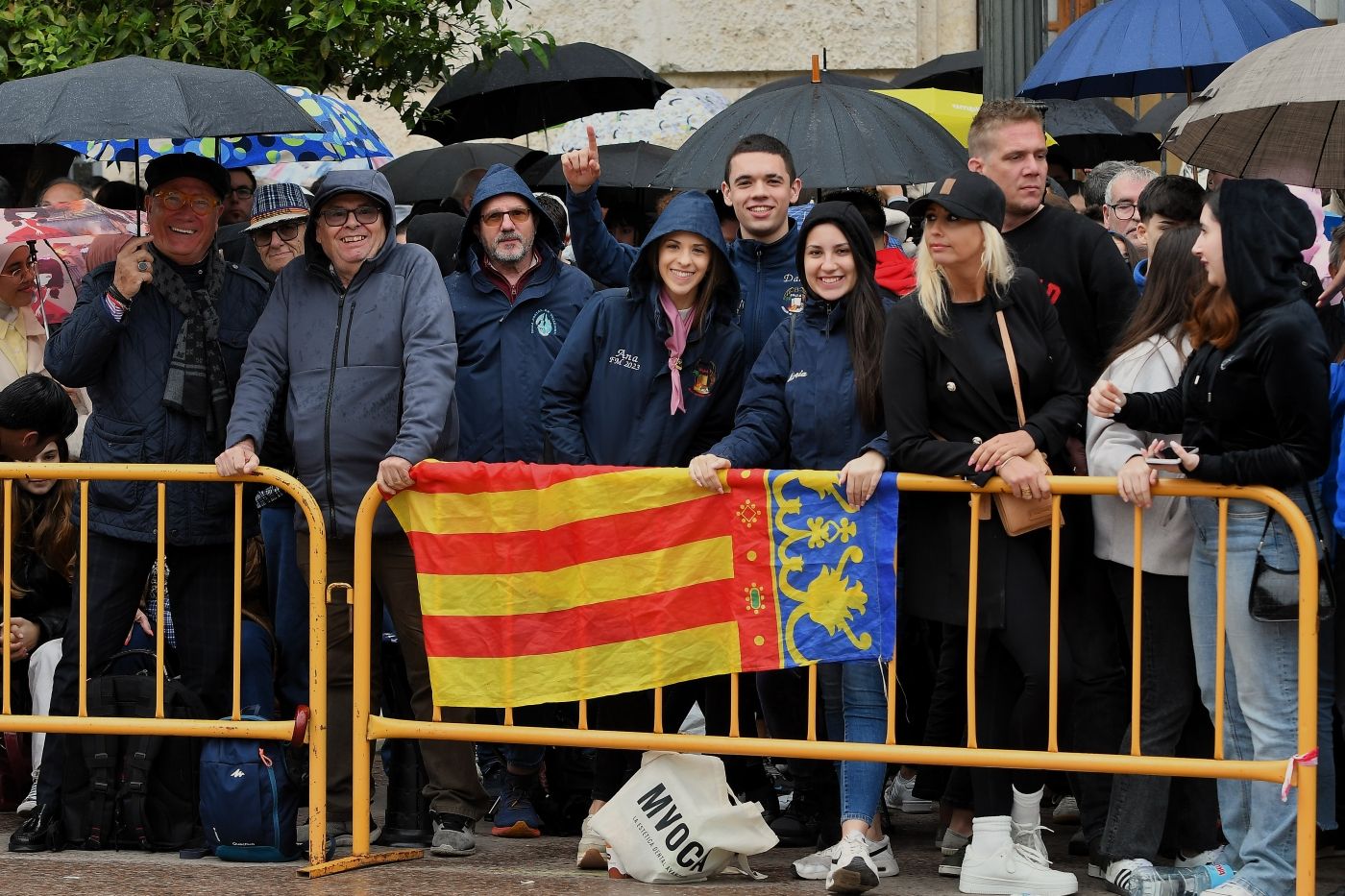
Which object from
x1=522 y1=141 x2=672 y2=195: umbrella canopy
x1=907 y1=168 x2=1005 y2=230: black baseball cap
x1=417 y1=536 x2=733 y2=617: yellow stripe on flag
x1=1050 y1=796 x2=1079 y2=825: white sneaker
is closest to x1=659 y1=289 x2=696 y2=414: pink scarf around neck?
x1=417 y1=536 x2=733 y2=617: yellow stripe on flag

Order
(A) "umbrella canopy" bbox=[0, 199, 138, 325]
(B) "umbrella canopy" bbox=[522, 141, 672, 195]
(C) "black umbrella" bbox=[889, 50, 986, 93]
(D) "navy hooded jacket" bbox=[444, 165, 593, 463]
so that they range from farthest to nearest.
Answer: (C) "black umbrella" bbox=[889, 50, 986, 93]
(B) "umbrella canopy" bbox=[522, 141, 672, 195]
(A) "umbrella canopy" bbox=[0, 199, 138, 325]
(D) "navy hooded jacket" bbox=[444, 165, 593, 463]

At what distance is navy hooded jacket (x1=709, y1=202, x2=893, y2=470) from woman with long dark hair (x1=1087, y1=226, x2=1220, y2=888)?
78cm

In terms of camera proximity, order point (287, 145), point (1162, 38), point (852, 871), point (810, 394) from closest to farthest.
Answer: point (852, 871)
point (810, 394)
point (1162, 38)
point (287, 145)

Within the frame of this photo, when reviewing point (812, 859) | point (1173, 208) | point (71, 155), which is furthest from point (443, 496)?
point (71, 155)

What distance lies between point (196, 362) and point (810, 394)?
214cm

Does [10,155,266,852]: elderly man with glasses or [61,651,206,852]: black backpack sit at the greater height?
[10,155,266,852]: elderly man with glasses

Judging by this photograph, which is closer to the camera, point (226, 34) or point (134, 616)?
point (134, 616)

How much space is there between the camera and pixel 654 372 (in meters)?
6.46

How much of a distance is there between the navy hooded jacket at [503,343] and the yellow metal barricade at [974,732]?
802 mm

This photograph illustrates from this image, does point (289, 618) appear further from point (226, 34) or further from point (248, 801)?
point (226, 34)

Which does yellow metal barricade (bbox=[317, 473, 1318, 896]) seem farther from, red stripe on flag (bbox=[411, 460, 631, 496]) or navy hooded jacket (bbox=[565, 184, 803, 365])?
navy hooded jacket (bbox=[565, 184, 803, 365])

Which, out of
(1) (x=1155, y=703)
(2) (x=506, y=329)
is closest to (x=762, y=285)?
(2) (x=506, y=329)

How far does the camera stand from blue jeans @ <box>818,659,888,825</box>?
5973 millimetres

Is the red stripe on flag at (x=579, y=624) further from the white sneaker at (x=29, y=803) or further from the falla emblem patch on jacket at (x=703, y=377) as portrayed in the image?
the white sneaker at (x=29, y=803)
